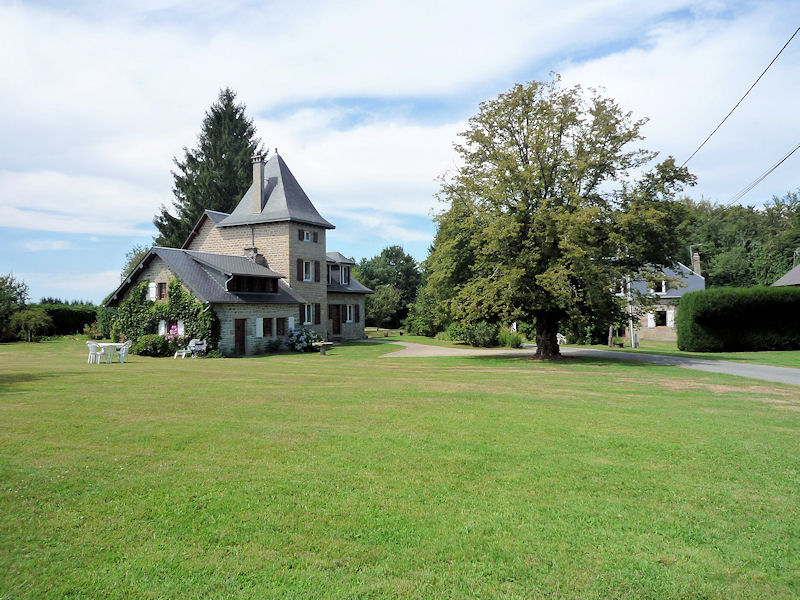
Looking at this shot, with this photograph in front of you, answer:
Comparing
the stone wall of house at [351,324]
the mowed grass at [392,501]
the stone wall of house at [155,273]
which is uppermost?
the stone wall of house at [155,273]

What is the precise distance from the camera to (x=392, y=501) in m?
5.48

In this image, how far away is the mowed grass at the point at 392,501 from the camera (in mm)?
4074

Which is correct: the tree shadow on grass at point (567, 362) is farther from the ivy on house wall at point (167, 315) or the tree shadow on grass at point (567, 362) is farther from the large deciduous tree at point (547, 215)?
the ivy on house wall at point (167, 315)

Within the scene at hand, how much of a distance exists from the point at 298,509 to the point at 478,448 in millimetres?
3029

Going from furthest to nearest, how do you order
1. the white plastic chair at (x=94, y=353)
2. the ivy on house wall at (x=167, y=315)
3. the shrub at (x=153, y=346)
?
the ivy on house wall at (x=167, y=315)
the shrub at (x=153, y=346)
the white plastic chair at (x=94, y=353)

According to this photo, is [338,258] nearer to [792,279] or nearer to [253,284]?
[253,284]

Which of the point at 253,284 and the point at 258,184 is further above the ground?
the point at 258,184

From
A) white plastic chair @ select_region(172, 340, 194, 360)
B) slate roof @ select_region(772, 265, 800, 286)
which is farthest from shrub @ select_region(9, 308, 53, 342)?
slate roof @ select_region(772, 265, 800, 286)

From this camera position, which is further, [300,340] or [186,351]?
[300,340]

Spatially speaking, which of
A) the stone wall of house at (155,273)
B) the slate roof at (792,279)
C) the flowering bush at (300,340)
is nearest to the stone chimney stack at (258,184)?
the stone wall of house at (155,273)

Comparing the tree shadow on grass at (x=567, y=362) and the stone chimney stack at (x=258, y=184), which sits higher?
the stone chimney stack at (x=258, y=184)

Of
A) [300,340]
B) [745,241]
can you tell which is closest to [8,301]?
[300,340]

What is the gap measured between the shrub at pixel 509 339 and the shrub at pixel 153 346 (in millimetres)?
21184

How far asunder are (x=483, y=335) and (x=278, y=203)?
53.7 feet
